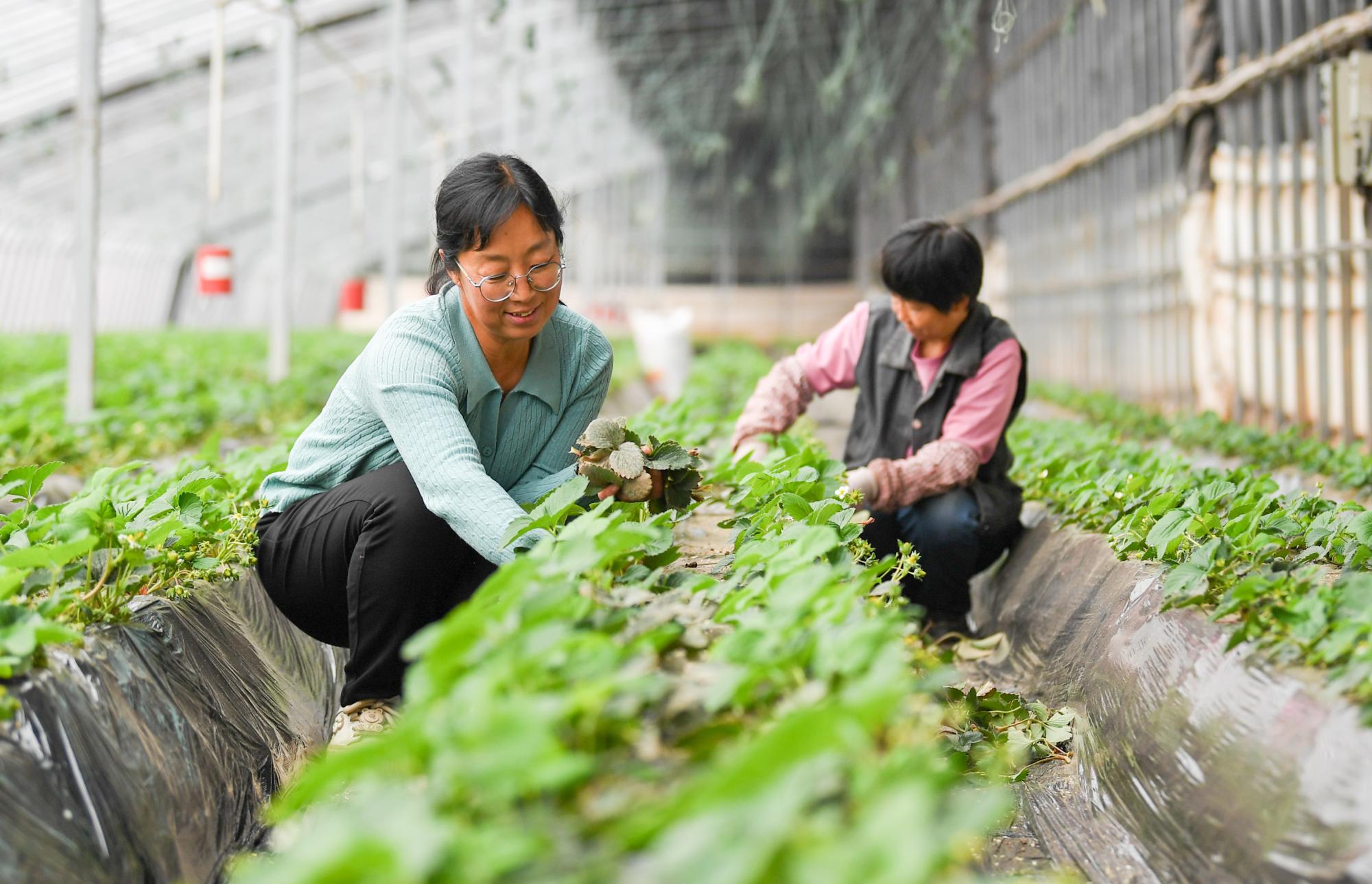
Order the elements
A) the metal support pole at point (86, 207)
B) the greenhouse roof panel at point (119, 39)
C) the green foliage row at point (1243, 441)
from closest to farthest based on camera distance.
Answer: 1. the green foliage row at point (1243, 441)
2. the metal support pole at point (86, 207)
3. the greenhouse roof panel at point (119, 39)

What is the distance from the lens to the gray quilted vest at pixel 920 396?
3.22 metres

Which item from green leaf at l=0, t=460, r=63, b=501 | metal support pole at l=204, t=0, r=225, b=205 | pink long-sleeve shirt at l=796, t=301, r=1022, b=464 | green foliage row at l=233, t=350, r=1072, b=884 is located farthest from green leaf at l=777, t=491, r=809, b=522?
metal support pole at l=204, t=0, r=225, b=205

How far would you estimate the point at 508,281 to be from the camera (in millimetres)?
2219

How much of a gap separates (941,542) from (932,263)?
27.3 inches

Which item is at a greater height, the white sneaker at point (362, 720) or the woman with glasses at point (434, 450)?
the woman with glasses at point (434, 450)

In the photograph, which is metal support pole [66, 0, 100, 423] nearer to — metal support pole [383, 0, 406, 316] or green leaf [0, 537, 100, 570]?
green leaf [0, 537, 100, 570]

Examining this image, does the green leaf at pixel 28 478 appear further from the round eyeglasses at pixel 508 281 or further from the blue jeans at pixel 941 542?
the blue jeans at pixel 941 542

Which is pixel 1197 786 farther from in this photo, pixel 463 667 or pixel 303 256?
pixel 303 256

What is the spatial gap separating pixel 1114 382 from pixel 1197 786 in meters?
6.59

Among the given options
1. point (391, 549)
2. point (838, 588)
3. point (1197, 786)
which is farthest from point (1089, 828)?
point (391, 549)

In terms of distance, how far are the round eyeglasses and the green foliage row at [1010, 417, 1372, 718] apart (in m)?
1.14

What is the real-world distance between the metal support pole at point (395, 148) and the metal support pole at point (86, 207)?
485cm

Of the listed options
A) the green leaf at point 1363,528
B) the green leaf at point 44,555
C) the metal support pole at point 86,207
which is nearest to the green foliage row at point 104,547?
the green leaf at point 44,555

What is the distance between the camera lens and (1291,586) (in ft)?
6.03
